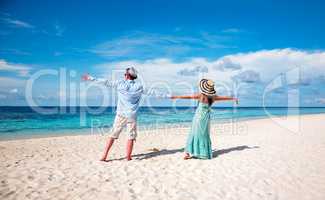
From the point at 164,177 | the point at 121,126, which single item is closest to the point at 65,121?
the point at 121,126

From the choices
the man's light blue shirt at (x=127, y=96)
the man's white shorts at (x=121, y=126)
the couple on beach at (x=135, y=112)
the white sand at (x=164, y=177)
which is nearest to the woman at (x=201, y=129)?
the couple on beach at (x=135, y=112)

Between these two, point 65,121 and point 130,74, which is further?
point 65,121

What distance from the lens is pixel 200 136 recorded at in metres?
6.74

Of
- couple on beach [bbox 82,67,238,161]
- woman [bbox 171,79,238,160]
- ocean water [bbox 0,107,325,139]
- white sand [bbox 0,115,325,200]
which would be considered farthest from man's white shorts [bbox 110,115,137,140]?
ocean water [bbox 0,107,325,139]

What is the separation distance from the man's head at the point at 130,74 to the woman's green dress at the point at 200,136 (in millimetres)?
1847

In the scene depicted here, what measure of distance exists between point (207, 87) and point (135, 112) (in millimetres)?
1909

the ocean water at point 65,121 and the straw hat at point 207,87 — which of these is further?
the ocean water at point 65,121

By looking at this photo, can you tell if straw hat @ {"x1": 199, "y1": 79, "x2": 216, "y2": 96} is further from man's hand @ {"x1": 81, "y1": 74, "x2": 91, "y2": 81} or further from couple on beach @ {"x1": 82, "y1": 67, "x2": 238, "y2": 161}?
man's hand @ {"x1": 81, "y1": 74, "x2": 91, "y2": 81}

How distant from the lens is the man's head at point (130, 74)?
20.3 ft

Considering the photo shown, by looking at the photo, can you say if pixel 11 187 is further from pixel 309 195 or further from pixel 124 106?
pixel 309 195

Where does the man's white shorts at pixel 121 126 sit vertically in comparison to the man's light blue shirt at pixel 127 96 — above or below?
below

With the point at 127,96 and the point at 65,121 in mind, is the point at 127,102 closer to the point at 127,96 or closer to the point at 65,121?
the point at 127,96

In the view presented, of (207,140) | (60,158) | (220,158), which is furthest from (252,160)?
(60,158)

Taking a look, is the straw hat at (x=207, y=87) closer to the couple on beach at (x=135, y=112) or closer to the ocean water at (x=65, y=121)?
the couple on beach at (x=135, y=112)
